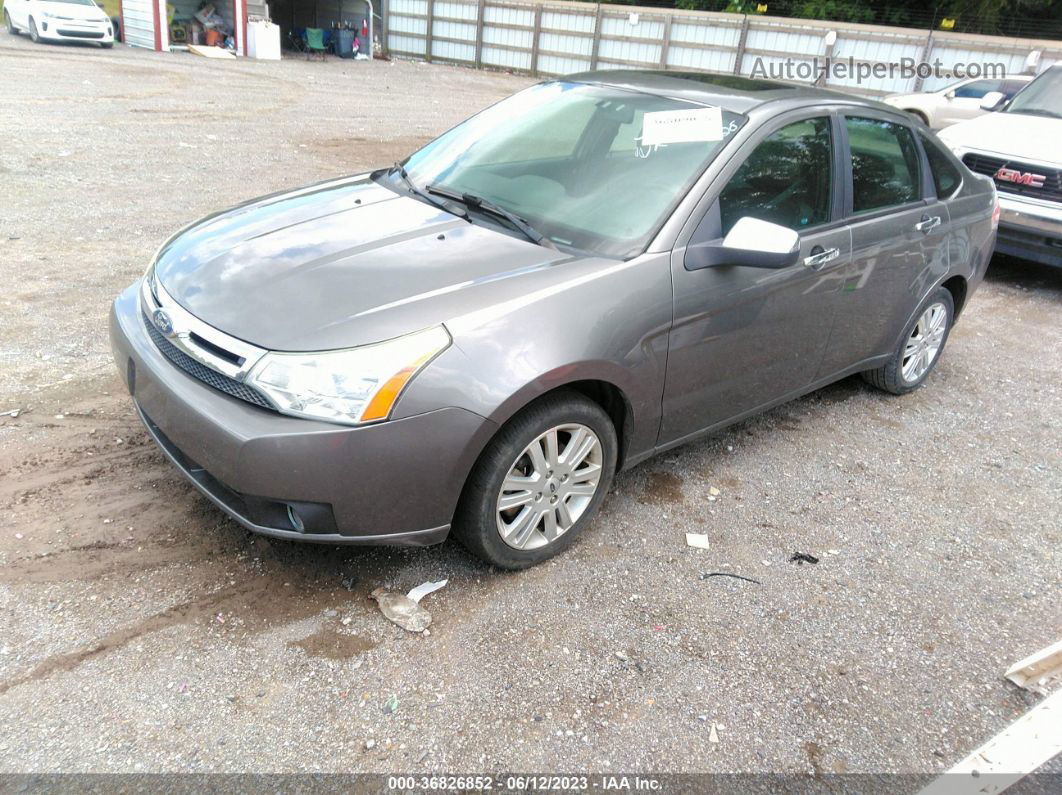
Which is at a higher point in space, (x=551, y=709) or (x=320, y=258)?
(x=320, y=258)

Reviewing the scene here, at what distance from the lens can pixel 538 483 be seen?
295 centimetres

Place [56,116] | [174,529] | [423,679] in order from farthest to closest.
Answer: [56,116] < [174,529] < [423,679]

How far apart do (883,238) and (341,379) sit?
2900 mm

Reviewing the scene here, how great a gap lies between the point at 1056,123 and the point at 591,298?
23.3 feet

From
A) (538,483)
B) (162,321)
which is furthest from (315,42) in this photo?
(538,483)

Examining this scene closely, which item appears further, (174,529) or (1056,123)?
(1056,123)

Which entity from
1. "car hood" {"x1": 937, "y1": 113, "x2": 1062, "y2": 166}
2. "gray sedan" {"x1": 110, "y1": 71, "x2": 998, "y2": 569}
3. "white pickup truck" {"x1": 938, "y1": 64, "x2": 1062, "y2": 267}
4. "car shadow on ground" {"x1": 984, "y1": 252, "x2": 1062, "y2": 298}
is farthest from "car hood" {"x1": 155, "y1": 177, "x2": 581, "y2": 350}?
"car shadow on ground" {"x1": 984, "y1": 252, "x2": 1062, "y2": 298}

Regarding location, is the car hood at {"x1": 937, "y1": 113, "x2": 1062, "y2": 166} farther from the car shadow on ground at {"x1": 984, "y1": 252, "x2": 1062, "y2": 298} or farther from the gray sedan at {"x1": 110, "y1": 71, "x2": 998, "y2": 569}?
the gray sedan at {"x1": 110, "y1": 71, "x2": 998, "y2": 569}

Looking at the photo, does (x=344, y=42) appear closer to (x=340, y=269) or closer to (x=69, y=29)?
(x=69, y=29)

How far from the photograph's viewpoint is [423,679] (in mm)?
2564

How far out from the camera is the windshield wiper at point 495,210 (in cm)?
318

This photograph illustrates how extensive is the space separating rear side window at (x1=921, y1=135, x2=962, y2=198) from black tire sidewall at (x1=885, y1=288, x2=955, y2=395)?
57 cm

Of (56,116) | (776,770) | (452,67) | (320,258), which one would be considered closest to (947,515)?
(776,770)

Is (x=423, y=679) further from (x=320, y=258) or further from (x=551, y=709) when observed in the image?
(x=320, y=258)
